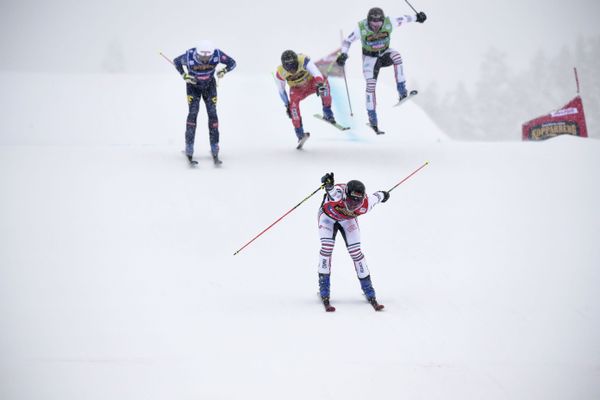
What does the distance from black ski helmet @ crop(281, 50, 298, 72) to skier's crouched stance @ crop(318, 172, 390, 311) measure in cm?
449

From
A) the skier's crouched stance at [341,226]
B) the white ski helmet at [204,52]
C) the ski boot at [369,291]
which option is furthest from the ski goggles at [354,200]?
the white ski helmet at [204,52]

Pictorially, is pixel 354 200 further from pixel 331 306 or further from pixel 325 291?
pixel 331 306

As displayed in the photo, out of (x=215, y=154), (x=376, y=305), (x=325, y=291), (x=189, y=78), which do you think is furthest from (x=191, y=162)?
(x=376, y=305)

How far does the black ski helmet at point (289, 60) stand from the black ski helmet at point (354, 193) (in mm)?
4873

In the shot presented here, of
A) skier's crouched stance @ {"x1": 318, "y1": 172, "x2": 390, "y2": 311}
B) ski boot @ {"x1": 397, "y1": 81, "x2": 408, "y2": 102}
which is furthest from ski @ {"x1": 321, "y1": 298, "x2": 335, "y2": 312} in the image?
ski boot @ {"x1": 397, "y1": 81, "x2": 408, "y2": 102}

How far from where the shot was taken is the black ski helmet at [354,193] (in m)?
7.43

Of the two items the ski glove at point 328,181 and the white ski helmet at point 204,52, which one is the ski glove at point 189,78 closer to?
the white ski helmet at point 204,52

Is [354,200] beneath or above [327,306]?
above

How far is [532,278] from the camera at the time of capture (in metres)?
8.71

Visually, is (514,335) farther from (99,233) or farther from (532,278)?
(99,233)

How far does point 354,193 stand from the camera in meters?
7.46

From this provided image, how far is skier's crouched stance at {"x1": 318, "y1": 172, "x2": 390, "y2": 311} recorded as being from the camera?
7695 millimetres

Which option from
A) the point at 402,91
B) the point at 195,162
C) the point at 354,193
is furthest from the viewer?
the point at 402,91

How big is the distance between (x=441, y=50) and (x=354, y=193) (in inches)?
5158
